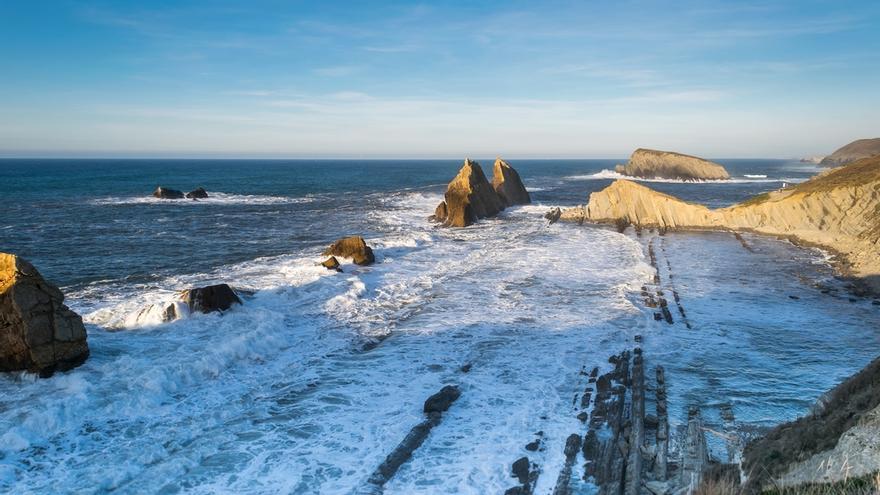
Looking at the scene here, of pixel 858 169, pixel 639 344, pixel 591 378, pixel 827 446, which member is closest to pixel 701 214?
pixel 858 169

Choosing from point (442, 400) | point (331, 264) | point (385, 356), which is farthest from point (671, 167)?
point (442, 400)

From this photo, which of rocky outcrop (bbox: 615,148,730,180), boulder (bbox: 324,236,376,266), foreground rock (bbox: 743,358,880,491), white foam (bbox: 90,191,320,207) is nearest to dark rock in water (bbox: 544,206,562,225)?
A: boulder (bbox: 324,236,376,266)

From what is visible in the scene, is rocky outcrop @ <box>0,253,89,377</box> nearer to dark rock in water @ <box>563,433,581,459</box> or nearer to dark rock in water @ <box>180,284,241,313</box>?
dark rock in water @ <box>180,284,241,313</box>

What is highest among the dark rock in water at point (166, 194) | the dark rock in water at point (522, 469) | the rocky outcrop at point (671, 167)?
the rocky outcrop at point (671, 167)

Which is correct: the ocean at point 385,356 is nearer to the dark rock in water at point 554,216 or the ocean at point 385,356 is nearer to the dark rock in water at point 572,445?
the dark rock in water at point 572,445

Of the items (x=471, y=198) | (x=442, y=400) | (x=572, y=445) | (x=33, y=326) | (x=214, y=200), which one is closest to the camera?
(x=572, y=445)

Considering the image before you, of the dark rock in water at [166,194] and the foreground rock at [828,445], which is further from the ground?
the dark rock in water at [166,194]

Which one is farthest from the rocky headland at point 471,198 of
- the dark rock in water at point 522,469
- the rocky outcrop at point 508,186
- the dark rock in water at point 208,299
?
the dark rock in water at point 522,469

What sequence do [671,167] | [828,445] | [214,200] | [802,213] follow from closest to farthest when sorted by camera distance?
[828,445] < [802,213] < [214,200] < [671,167]

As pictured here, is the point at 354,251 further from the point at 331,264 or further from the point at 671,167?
the point at 671,167
